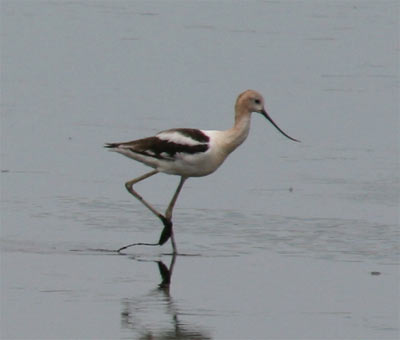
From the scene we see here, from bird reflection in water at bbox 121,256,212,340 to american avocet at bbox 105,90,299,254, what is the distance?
5.92 ft

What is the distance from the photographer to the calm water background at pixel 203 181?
28.3ft

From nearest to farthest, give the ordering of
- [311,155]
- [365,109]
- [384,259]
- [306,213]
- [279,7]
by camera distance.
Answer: [384,259] < [306,213] < [311,155] < [365,109] < [279,7]

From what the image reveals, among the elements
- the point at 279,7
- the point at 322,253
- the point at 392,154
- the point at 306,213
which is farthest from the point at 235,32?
the point at 322,253

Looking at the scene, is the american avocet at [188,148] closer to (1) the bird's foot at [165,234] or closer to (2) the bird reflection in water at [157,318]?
(1) the bird's foot at [165,234]

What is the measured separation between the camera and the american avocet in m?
10.8

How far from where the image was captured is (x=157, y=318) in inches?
328

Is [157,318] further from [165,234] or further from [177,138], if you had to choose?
[177,138]

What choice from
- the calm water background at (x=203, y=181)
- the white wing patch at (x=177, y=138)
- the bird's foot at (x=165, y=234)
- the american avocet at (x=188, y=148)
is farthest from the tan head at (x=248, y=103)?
the bird's foot at (x=165, y=234)

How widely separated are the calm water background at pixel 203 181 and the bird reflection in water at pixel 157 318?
19mm

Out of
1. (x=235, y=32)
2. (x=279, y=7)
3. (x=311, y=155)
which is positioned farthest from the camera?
(x=279, y=7)

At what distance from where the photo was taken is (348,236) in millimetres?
10914

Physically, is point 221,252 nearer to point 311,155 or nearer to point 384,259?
point 384,259

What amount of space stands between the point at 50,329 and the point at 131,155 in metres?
3.15

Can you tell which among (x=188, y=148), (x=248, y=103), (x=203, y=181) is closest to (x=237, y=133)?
(x=248, y=103)
